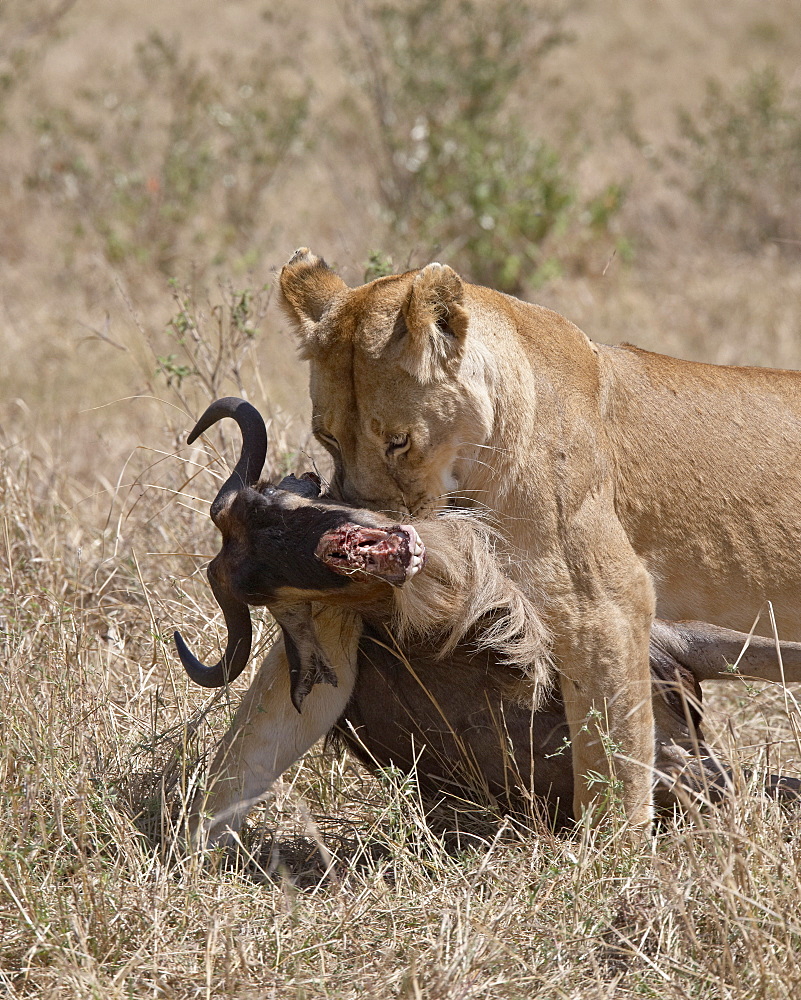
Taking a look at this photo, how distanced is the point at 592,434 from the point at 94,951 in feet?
6.47

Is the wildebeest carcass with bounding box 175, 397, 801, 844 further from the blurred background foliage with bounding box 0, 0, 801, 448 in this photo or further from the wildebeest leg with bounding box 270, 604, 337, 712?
the blurred background foliage with bounding box 0, 0, 801, 448

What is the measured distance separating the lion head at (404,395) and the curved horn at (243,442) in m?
0.19

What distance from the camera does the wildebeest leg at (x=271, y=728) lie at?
3.52m

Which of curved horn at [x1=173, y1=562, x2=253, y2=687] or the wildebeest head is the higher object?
the wildebeest head

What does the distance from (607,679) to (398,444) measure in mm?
895

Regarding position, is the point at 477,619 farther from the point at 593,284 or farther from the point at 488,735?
the point at 593,284

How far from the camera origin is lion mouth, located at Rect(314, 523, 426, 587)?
2980 mm

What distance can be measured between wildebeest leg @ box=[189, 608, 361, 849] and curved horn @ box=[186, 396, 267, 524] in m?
0.46

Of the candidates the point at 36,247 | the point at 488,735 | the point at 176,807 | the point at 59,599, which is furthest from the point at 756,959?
the point at 36,247

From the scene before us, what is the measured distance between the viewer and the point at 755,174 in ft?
36.9

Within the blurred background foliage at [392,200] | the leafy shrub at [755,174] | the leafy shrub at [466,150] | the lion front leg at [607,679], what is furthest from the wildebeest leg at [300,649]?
the leafy shrub at [755,174]

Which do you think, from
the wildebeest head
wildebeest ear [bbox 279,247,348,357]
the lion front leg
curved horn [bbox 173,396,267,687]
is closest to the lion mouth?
the wildebeest head

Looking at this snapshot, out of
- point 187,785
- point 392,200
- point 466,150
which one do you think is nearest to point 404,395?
point 187,785

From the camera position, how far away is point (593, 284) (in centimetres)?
1006
